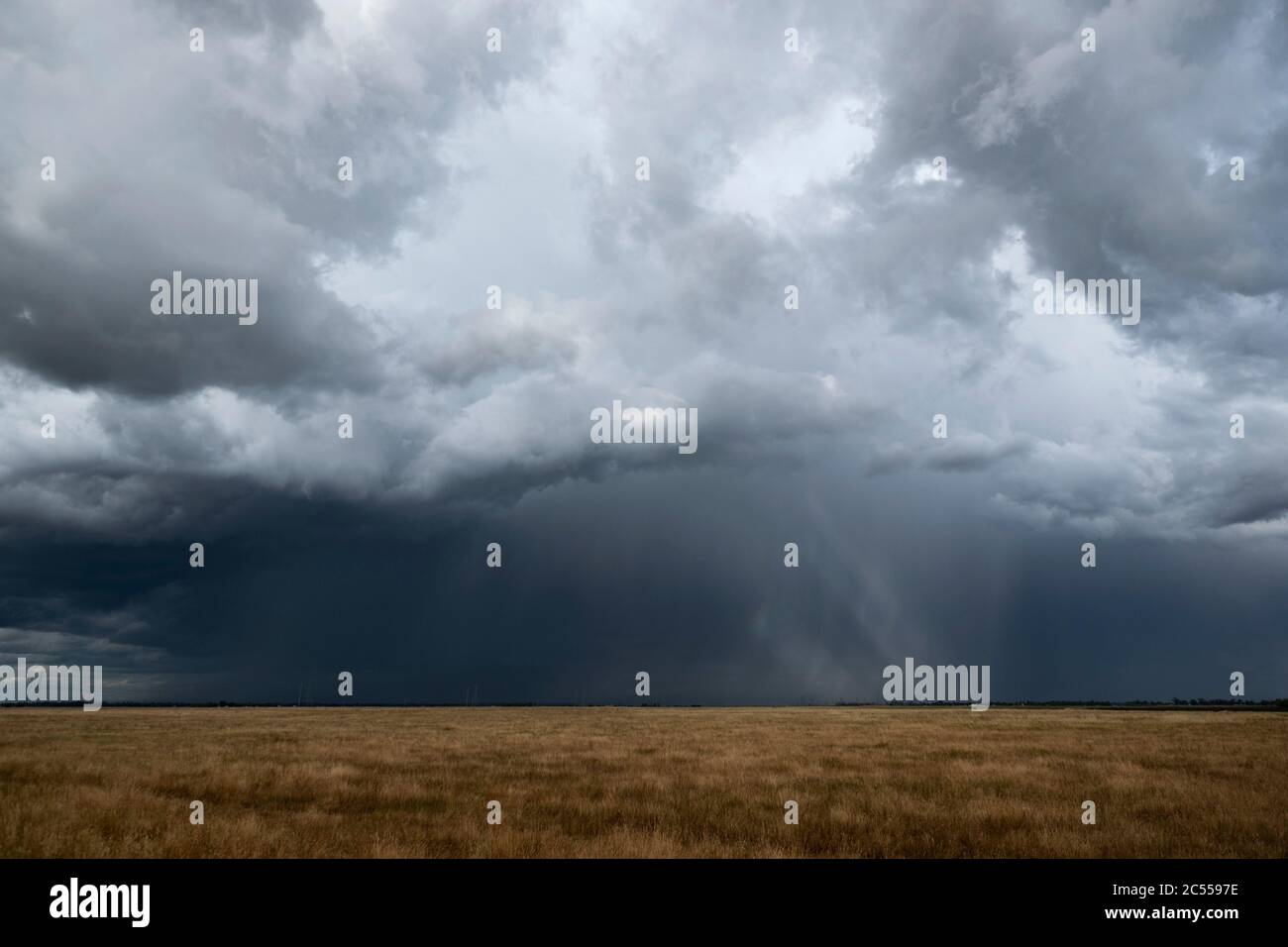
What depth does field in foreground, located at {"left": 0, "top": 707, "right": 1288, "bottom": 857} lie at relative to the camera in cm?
1153

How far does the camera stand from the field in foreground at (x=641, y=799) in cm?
1153

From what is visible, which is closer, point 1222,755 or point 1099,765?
point 1099,765

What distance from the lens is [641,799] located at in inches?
628
